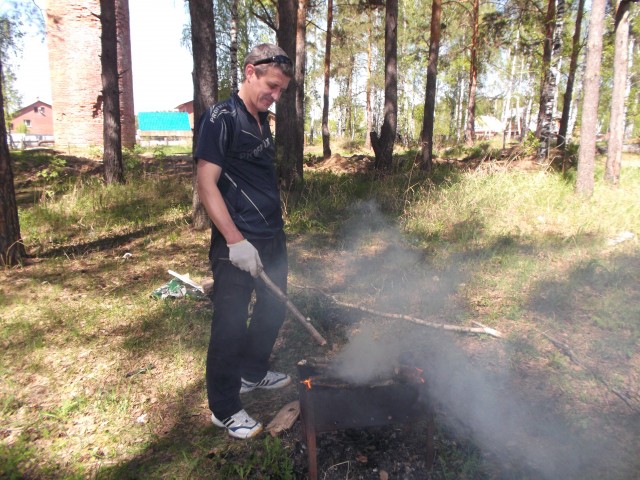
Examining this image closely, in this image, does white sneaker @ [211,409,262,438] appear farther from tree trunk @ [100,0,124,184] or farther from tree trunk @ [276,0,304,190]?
tree trunk @ [100,0,124,184]

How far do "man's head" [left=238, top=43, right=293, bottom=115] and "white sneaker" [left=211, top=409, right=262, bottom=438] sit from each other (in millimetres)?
1778

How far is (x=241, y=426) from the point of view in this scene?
238 cm

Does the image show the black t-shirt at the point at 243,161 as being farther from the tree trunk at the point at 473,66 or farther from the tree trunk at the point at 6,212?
the tree trunk at the point at 473,66

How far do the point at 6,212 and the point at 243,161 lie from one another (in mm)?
4114

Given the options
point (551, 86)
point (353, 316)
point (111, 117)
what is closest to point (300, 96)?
point (111, 117)

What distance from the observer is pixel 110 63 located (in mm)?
8312

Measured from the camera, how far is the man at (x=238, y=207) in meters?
2.05

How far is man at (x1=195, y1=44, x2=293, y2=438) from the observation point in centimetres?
205

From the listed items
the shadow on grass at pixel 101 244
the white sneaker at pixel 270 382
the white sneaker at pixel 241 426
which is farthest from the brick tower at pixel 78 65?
the white sneaker at pixel 241 426

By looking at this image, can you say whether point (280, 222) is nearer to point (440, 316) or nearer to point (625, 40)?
point (440, 316)

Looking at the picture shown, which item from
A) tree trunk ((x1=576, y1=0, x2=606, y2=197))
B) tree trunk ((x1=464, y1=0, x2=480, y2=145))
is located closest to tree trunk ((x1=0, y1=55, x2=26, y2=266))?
tree trunk ((x1=576, y1=0, x2=606, y2=197))

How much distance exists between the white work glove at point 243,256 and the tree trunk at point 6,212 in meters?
4.14

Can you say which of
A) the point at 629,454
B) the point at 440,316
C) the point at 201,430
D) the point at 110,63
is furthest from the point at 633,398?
the point at 110,63

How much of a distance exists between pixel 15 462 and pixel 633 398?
154 inches
